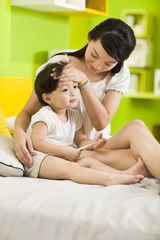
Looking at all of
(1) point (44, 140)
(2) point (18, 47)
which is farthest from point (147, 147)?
(2) point (18, 47)

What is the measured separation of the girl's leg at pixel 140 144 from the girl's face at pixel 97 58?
11.4 inches

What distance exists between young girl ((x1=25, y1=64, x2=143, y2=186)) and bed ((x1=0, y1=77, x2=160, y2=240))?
0.24 ft

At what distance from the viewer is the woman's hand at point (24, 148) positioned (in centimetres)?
173

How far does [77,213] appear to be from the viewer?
4.29 ft

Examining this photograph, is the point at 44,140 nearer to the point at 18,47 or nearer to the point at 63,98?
the point at 63,98

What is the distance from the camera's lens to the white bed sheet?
49.0 inches

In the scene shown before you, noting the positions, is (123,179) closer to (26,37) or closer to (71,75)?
(71,75)

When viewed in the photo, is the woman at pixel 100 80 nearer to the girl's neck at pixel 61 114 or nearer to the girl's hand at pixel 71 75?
the girl's hand at pixel 71 75

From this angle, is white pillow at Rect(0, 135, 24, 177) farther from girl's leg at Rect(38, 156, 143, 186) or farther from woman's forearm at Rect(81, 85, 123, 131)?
woman's forearm at Rect(81, 85, 123, 131)

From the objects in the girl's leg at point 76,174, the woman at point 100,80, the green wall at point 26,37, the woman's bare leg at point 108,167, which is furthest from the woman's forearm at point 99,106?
the green wall at point 26,37

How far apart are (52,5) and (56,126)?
137 cm

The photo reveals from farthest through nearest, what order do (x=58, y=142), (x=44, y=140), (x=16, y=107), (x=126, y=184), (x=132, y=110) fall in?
(x=132, y=110), (x=16, y=107), (x=58, y=142), (x=44, y=140), (x=126, y=184)

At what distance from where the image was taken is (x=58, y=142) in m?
1.96

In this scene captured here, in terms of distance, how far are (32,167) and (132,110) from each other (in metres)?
Answer: 3.65
